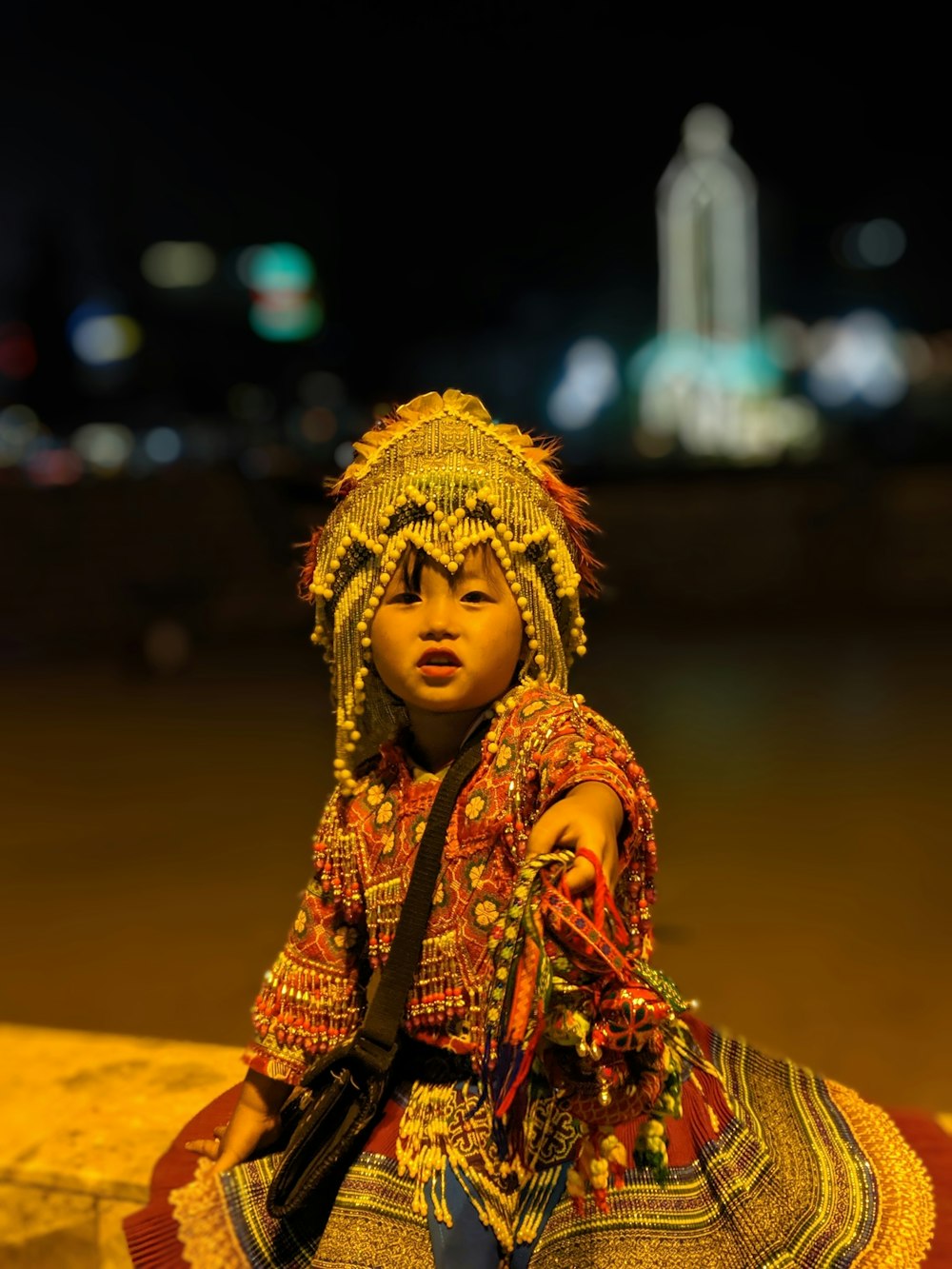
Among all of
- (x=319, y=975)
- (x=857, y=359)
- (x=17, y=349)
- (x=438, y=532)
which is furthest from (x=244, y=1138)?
(x=857, y=359)

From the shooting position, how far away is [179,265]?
30156 millimetres

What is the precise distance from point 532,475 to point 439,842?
465mm

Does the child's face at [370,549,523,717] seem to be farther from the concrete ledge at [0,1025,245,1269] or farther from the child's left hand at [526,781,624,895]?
the concrete ledge at [0,1025,245,1269]

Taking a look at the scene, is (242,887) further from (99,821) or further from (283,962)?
(283,962)

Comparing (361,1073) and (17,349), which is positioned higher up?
(17,349)

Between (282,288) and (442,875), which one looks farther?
(282,288)

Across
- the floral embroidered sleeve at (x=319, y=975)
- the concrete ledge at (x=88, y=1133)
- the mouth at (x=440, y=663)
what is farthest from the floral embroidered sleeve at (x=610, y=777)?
the concrete ledge at (x=88, y=1133)

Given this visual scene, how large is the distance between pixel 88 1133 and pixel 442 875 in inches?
39.1

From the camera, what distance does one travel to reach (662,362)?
41375mm

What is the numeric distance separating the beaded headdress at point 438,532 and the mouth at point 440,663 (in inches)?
3.7

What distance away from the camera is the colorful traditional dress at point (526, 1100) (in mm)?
1367

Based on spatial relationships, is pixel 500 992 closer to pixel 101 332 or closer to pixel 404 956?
pixel 404 956

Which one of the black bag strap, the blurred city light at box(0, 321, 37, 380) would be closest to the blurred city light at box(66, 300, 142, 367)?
the blurred city light at box(0, 321, 37, 380)

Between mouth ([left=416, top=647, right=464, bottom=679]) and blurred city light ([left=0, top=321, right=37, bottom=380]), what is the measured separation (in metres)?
29.2
